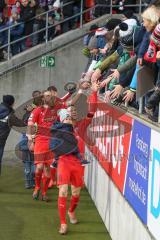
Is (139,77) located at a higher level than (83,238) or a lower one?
higher

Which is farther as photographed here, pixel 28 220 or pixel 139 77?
pixel 28 220

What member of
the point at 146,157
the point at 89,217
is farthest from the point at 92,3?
the point at 146,157

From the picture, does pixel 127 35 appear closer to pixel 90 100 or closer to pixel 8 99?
pixel 90 100

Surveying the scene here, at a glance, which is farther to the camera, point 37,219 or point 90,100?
point 37,219

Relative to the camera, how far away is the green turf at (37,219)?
8797mm

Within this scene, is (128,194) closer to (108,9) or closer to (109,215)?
(109,215)

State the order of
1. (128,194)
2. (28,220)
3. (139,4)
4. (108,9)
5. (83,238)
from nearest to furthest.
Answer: (128,194), (83,238), (28,220), (139,4), (108,9)

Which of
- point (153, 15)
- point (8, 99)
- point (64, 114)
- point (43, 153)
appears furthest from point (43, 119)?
point (153, 15)

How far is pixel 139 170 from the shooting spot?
6.75m

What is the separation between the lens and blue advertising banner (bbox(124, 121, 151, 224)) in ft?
20.9

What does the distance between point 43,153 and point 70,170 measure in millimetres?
2235

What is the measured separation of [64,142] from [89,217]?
1.52m

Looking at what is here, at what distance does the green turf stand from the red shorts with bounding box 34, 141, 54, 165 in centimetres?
74

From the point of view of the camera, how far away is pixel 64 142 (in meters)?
9.17
